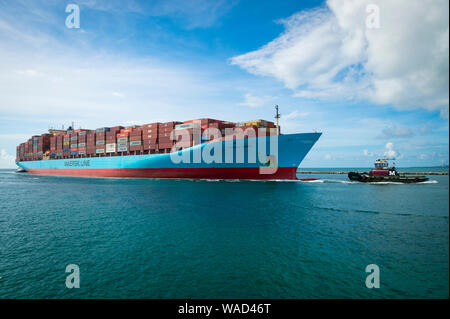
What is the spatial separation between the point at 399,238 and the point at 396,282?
5.86m

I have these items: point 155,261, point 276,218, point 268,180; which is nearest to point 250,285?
point 155,261

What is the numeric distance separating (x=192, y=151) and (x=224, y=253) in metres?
32.5

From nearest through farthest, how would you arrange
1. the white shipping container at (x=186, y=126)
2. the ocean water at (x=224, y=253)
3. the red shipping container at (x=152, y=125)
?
the ocean water at (x=224, y=253), the white shipping container at (x=186, y=126), the red shipping container at (x=152, y=125)

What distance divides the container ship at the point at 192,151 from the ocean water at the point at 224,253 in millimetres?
19290

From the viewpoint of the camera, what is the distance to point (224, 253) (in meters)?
10.7

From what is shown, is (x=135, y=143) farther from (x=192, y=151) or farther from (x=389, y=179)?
(x=389, y=179)

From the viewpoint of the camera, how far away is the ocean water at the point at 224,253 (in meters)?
7.86

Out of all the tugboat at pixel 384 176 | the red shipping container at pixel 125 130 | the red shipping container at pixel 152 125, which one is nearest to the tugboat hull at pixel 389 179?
the tugboat at pixel 384 176

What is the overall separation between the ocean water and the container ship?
19.3 meters

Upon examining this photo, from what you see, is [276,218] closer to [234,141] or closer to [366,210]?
[366,210]

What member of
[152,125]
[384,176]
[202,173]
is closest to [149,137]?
[152,125]

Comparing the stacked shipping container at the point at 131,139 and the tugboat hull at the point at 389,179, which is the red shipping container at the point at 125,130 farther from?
the tugboat hull at the point at 389,179
